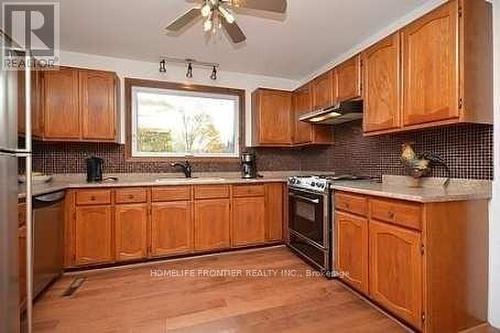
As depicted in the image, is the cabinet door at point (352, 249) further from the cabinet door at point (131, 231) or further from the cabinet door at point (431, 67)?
the cabinet door at point (131, 231)

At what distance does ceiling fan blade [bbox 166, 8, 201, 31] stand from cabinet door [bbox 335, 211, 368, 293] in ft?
6.33

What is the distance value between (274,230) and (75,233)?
219 cm

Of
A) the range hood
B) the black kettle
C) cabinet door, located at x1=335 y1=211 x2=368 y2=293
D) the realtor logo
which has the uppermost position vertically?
the realtor logo

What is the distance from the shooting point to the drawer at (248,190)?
3230 mm

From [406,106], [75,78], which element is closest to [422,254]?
[406,106]

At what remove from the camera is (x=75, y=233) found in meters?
2.62

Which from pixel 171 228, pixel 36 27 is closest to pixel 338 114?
pixel 171 228

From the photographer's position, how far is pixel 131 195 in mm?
2793

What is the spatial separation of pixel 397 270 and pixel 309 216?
1.12 metres

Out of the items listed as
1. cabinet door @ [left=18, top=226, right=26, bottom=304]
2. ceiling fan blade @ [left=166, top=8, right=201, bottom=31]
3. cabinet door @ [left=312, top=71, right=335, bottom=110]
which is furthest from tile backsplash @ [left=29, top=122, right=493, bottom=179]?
ceiling fan blade @ [left=166, top=8, right=201, bottom=31]

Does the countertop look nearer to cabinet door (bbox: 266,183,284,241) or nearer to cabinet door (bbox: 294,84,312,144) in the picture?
cabinet door (bbox: 266,183,284,241)

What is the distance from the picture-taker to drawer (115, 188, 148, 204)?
2.74 meters

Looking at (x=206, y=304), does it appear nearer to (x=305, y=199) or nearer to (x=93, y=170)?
(x=305, y=199)

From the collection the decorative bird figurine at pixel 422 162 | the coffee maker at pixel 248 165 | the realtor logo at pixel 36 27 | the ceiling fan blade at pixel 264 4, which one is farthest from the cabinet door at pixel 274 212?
the realtor logo at pixel 36 27
